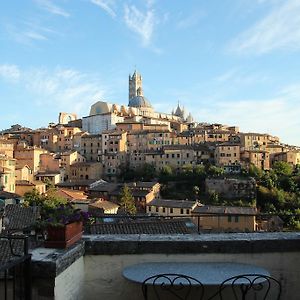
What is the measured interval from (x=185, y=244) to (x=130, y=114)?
99.6 meters

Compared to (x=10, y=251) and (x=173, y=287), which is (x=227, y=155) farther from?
(x=10, y=251)

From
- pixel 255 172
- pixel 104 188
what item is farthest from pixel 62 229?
pixel 255 172

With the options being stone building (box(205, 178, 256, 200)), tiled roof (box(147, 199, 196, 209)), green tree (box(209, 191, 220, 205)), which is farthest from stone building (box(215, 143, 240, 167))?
tiled roof (box(147, 199, 196, 209))

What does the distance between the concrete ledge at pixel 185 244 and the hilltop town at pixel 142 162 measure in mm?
40708

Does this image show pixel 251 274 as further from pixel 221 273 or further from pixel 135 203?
pixel 135 203

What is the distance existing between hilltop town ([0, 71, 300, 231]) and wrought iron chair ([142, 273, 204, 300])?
41.1 m

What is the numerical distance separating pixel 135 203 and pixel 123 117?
4858 centimetres

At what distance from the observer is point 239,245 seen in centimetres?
403

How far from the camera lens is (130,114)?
103m

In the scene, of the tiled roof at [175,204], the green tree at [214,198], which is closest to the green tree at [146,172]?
the green tree at [214,198]

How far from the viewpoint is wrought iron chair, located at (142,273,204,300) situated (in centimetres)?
342

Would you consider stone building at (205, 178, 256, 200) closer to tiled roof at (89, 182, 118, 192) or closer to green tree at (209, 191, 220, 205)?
green tree at (209, 191, 220, 205)

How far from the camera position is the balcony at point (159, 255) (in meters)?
3.85

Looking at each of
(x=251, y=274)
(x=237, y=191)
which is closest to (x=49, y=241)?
(x=251, y=274)
